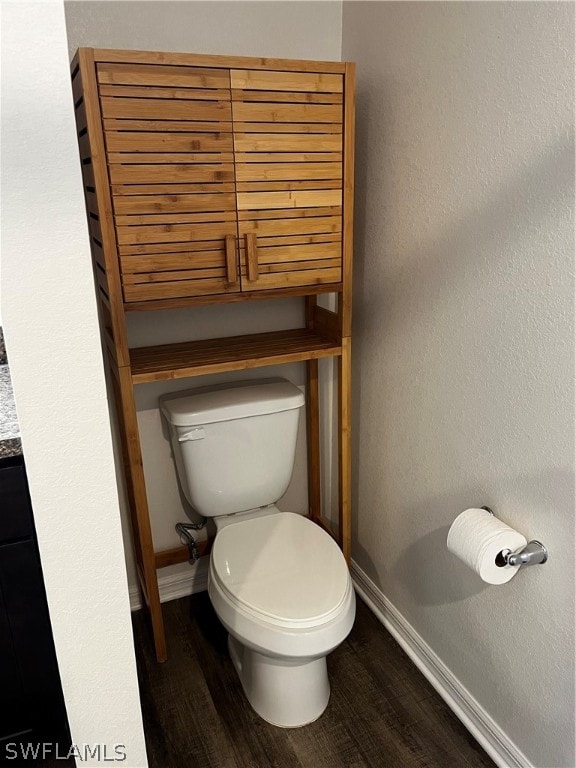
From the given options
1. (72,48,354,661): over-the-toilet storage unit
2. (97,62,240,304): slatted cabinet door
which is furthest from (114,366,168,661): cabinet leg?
(97,62,240,304): slatted cabinet door

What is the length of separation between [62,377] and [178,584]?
152 cm

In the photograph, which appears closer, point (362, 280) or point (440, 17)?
point (440, 17)

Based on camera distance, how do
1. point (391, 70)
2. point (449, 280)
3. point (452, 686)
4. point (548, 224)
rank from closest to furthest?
1. point (548, 224)
2. point (449, 280)
3. point (391, 70)
4. point (452, 686)

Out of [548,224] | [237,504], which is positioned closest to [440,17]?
[548,224]

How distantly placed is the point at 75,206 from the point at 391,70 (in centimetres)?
117

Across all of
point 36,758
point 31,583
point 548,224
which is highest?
point 548,224

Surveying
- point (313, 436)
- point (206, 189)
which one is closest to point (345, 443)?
point (313, 436)

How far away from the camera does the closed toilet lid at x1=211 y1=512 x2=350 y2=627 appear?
5.08 ft

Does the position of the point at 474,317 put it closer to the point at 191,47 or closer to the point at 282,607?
the point at 282,607

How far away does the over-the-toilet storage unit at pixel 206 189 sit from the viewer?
56.1 inches

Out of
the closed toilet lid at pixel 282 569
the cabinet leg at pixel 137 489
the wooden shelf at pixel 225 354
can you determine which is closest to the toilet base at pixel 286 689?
the closed toilet lid at pixel 282 569

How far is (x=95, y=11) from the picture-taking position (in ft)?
5.16

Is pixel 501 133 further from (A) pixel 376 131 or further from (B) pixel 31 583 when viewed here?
(B) pixel 31 583

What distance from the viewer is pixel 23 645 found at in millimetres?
1355
